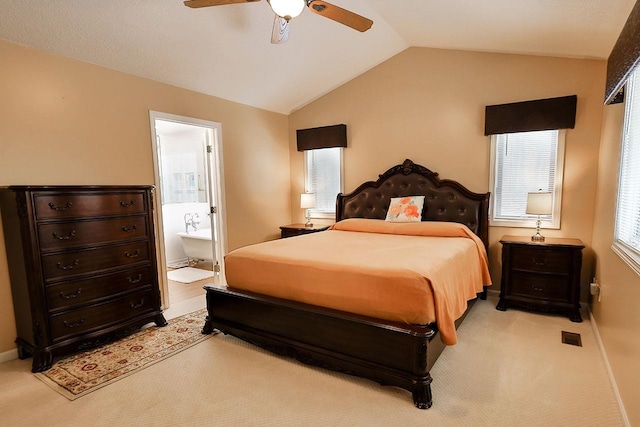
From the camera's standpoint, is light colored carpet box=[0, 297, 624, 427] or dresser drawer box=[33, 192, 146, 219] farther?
dresser drawer box=[33, 192, 146, 219]

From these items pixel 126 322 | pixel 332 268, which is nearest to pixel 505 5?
pixel 332 268

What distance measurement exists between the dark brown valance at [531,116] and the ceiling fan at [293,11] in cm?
197

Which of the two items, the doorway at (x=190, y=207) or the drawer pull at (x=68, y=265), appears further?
the doorway at (x=190, y=207)

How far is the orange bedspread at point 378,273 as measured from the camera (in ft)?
6.57

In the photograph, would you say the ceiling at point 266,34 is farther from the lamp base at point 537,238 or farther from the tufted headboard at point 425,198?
the lamp base at point 537,238

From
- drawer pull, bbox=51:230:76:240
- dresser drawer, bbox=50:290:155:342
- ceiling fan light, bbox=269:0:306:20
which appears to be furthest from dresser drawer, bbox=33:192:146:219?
ceiling fan light, bbox=269:0:306:20

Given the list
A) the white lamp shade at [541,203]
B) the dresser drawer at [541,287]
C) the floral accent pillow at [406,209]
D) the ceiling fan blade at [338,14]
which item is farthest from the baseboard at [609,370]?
the ceiling fan blade at [338,14]

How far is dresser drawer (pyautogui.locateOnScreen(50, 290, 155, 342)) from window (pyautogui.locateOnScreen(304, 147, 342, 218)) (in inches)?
106

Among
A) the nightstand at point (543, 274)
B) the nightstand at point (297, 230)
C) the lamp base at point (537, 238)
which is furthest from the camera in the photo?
the nightstand at point (297, 230)

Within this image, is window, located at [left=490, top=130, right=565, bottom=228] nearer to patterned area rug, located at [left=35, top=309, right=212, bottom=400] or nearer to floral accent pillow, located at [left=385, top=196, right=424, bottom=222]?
floral accent pillow, located at [left=385, top=196, right=424, bottom=222]

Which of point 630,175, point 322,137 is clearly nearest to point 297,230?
point 322,137

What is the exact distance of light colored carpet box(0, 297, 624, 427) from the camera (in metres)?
1.83

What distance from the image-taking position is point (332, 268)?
7.48 ft

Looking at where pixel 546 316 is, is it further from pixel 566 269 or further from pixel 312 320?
pixel 312 320
